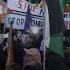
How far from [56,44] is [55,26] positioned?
1.22ft

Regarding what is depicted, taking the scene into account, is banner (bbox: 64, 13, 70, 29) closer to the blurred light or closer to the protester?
the blurred light

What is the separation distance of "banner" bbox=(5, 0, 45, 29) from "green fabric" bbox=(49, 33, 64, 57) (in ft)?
1.21

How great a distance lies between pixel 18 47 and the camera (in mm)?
6602

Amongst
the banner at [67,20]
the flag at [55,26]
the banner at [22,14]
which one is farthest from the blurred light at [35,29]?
the banner at [67,20]

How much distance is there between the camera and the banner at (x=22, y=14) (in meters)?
6.35

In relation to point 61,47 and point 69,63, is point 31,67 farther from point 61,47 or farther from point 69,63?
point 69,63

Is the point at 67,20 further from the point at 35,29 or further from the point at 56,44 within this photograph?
the point at 35,29

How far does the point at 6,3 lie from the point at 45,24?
0.91 m

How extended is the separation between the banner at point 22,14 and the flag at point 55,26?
0.20 m

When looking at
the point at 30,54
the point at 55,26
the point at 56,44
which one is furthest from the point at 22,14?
the point at 56,44

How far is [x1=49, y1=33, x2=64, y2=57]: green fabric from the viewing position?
6.75 m

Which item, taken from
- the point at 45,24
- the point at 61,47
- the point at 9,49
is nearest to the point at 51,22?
the point at 45,24

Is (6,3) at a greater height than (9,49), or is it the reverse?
(6,3)

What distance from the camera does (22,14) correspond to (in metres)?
6.50
